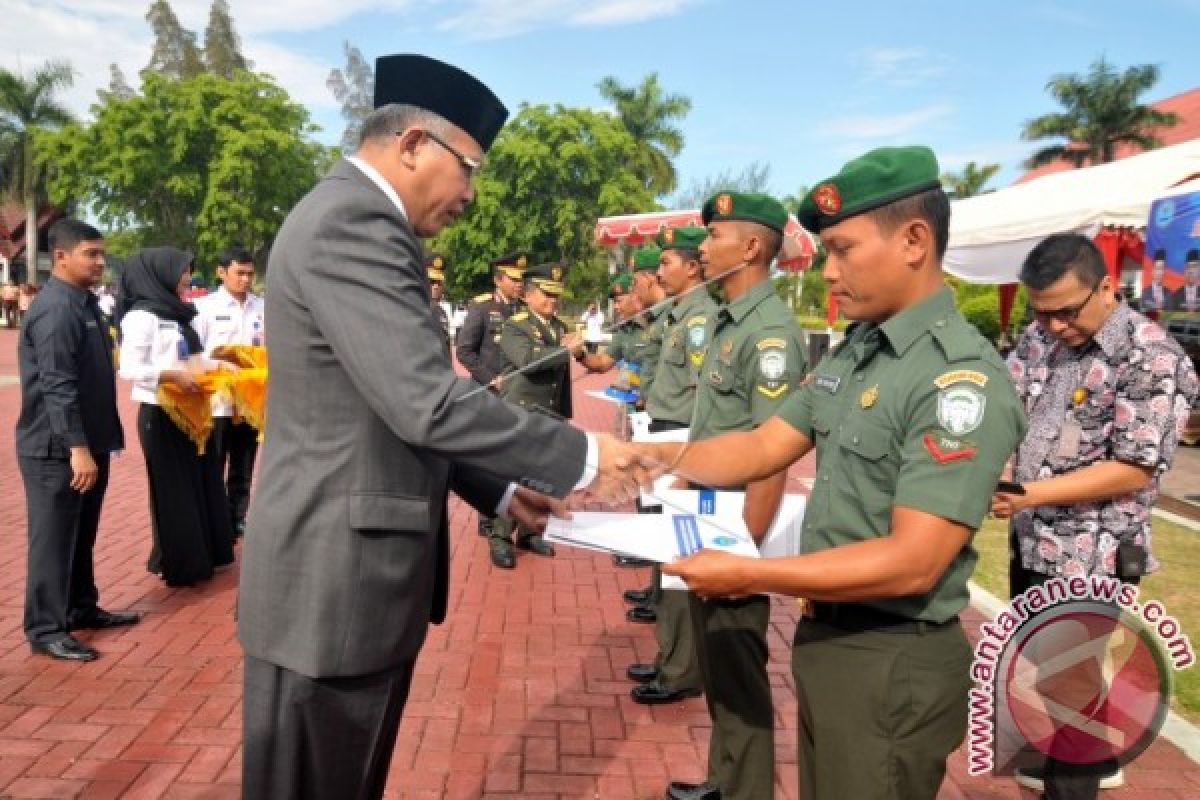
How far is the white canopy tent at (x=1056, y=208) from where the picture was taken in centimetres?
630

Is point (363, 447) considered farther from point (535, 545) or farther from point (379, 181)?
point (535, 545)

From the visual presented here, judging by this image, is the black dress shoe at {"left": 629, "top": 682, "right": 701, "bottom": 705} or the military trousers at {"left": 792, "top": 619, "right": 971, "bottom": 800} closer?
the military trousers at {"left": 792, "top": 619, "right": 971, "bottom": 800}

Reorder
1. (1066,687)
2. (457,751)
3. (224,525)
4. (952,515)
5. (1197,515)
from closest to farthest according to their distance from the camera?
(952,515) → (1066,687) → (457,751) → (224,525) → (1197,515)

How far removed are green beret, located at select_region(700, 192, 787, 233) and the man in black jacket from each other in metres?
3.15

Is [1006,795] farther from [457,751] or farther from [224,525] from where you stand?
[224,525]

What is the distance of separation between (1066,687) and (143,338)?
492cm

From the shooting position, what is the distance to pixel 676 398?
4539mm

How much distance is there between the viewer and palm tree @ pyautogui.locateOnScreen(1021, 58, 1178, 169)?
1382 inches

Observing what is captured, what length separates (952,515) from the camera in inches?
60.4

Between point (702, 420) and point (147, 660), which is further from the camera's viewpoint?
point (147, 660)

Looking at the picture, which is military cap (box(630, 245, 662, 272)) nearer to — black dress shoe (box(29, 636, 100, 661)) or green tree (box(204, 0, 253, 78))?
black dress shoe (box(29, 636, 100, 661))

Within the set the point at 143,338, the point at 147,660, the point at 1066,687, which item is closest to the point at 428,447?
the point at 1066,687

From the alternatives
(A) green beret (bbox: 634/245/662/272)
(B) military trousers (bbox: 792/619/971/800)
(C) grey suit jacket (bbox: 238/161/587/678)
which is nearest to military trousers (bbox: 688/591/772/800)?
(B) military trousers (bbox: 792/619/971/800)

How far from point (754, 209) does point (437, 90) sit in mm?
1827
